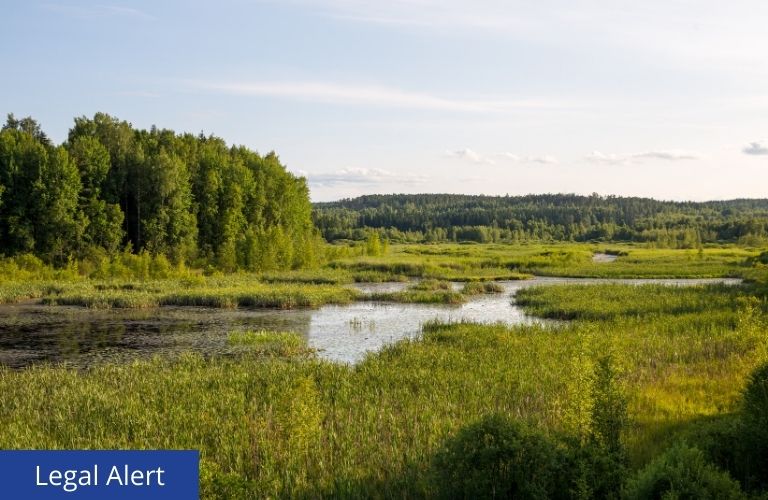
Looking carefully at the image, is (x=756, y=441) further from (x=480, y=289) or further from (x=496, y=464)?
(x=480, y=289)

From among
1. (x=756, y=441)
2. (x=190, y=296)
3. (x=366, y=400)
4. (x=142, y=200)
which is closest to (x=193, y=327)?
(x=190, y=296)

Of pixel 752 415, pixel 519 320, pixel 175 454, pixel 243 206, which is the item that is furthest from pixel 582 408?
pixel 243 206

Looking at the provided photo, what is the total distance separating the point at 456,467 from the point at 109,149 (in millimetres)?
66139

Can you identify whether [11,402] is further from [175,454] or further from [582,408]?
[582,408]

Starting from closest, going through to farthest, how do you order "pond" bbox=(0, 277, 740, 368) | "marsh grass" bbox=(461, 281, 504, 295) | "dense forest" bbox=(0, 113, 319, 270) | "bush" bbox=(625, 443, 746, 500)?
1. "bush" bbox=(625, 443, 746, 500)
2. "pond" bbox=(0, 277, 740, 368)
3. "marsh grass" bbox=(461, 281, 504, 295)
4. "dense forest" bbox=(0, 113, 319, 270)

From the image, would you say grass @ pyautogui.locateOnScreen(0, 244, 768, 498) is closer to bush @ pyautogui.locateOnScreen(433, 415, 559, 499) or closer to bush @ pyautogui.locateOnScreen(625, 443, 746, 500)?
bush @ pyautogui.locateOnScreen(433, 415, 559, 499)

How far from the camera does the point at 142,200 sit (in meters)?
68.1

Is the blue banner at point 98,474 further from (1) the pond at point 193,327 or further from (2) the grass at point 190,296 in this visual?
(2) the grass at point 190,296

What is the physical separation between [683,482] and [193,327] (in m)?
30.8

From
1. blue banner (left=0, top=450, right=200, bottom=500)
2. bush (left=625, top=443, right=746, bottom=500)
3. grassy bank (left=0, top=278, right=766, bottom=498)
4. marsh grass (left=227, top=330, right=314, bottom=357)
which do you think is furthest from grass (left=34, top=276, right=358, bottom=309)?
bush (left=625, top=443, right=746, bottom=500)

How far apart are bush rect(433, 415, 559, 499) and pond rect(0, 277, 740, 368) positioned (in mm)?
15781

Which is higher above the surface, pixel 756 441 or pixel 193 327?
pixel 756 441

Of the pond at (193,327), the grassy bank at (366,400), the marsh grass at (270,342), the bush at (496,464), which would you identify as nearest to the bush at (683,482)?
the bush at (496,464)

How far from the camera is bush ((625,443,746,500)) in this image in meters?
8.29
